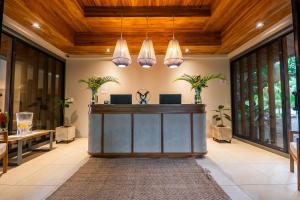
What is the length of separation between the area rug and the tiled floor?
19 centimetres

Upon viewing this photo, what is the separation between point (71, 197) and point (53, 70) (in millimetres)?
4729

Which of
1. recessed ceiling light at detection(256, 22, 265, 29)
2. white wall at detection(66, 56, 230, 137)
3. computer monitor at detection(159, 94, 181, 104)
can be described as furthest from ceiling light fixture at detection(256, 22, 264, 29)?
computer monitor at detection(159, 94, 181, 104)

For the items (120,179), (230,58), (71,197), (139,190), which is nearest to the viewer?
(71,197)

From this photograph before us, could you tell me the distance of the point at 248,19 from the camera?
4043 millimetres

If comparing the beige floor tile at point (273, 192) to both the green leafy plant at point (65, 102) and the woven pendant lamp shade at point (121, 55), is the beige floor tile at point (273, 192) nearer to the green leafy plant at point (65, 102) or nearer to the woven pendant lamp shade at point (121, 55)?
the woven pendant lamp shade at point (121, 55)

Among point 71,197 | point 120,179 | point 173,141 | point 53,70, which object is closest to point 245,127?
point 173,141

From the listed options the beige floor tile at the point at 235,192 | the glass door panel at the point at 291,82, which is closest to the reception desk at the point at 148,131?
the beige floor tile at the point at 235,192

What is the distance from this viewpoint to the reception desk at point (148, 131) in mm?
3711

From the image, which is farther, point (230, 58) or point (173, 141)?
point (230, 58)

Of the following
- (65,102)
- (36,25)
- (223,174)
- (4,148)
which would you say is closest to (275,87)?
(223,174)

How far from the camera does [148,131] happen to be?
373 cm

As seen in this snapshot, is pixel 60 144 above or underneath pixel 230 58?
underneath

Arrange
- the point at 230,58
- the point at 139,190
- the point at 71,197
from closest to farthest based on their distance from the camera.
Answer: the point at 71,197, the point at 139,190, the point at 230,58

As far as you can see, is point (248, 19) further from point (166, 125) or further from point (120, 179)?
point (120, 179)
